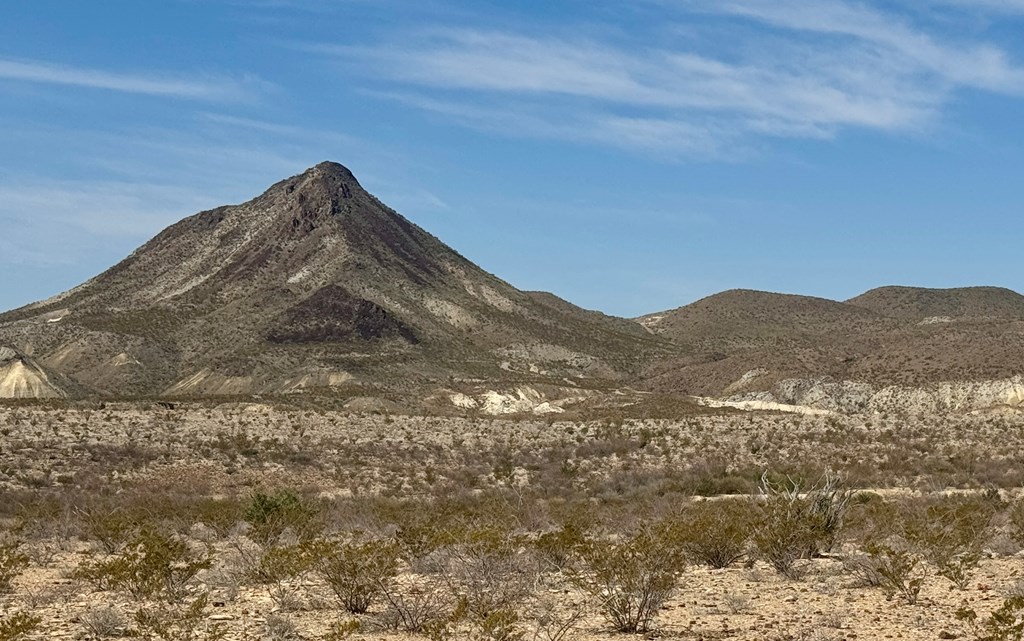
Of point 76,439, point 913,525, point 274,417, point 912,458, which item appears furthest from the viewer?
point 274,417

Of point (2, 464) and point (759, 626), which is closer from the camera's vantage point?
point (759, 626)

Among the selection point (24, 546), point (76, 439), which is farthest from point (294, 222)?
point (24, 546)

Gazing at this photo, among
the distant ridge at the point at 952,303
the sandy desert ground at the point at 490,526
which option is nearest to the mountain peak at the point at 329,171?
the distant ridge at the point at 952,303

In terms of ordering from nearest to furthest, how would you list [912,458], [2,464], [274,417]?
[2,464] → [912,458] → [274,417]

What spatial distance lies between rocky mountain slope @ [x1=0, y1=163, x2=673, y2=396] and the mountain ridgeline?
35cm

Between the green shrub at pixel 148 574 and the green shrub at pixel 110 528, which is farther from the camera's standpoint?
the green shrub at pixel 110 528

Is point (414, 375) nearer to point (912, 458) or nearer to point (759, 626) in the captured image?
point (912, 458)

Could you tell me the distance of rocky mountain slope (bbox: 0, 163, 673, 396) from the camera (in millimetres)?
100500

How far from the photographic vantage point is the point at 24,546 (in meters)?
20.4

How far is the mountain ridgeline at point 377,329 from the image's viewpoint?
288ft

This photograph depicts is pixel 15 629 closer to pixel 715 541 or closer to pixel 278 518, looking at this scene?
pixel 278 518

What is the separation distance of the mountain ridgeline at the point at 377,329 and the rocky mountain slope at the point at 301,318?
1.16 ft

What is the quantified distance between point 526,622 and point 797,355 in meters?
84.9

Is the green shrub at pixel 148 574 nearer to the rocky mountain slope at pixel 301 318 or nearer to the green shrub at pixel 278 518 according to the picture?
Result: the green shrub at pixel 278 518
